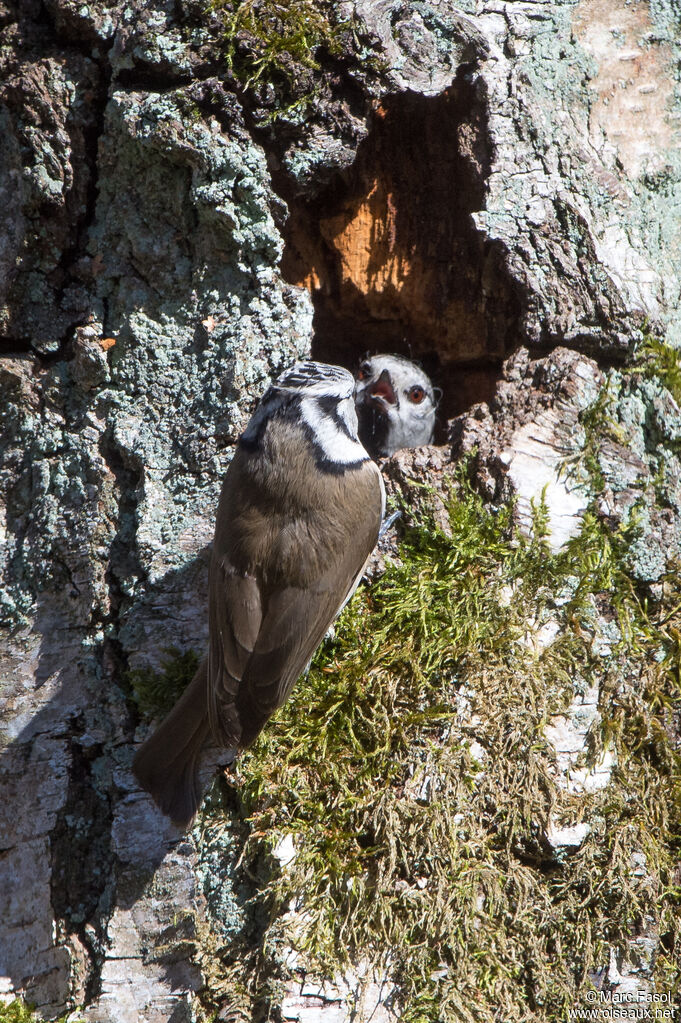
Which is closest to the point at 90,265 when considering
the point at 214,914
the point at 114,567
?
the point at 114,567

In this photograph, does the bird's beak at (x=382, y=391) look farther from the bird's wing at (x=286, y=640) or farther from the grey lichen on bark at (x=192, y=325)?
the bird's wing at (x=286, y=640)

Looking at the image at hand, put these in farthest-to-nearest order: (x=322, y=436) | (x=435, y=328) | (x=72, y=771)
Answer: (x=435, y=328) → (x=322, y=436) → (x=72, y=771)

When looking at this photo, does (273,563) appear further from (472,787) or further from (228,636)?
(472,787)

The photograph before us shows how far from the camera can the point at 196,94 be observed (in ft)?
7.59

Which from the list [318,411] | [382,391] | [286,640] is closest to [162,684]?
[286,640]

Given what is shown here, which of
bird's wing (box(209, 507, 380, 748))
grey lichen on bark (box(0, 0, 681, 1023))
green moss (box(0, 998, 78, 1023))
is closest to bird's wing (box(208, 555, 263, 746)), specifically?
bird's wing (box(209, 507, 380, 748))

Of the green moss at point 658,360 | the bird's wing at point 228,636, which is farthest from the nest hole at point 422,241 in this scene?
the bird's wing at point 228,636

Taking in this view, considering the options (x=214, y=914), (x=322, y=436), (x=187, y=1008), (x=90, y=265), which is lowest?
(x=187, y=1008)

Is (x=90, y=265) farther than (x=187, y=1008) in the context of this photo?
Yes

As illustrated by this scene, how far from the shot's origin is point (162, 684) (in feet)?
7.46

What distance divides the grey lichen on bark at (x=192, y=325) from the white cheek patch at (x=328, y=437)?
0.19 meters

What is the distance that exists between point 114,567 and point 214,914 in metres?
0.96

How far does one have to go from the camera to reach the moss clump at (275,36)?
2.30 metres

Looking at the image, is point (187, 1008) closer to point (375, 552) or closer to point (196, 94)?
point (375, 552)
